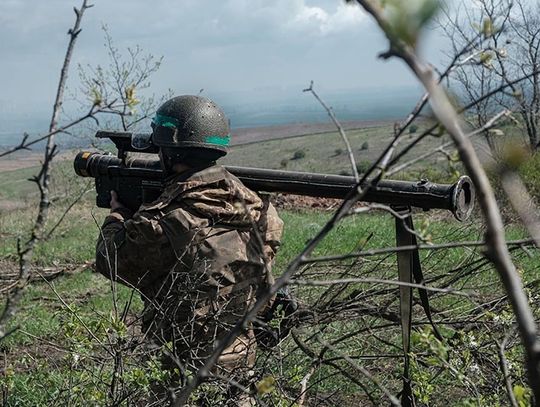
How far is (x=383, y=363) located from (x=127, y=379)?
2.45m

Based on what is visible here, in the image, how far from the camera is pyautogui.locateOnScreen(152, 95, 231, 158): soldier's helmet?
413 centimetres

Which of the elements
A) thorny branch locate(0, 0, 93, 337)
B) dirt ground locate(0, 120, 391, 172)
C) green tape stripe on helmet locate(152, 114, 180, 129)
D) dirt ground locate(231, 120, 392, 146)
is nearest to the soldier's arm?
green tape stripe on helmet locate(152, 114, 180, 129)

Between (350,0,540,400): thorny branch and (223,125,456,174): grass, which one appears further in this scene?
(223,125,456,174): grass

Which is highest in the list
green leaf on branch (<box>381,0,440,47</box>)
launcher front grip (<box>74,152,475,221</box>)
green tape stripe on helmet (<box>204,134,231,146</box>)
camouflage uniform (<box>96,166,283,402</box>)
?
green leaf on branch (<box>381,0,440,47</box>)

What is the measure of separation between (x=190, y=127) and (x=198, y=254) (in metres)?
0.64

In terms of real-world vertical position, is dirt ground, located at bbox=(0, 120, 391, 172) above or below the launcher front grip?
below

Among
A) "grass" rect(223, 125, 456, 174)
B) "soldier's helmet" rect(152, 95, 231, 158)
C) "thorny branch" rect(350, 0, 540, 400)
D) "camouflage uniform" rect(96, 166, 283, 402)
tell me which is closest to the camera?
"thorny branch" rect(350, 0, 540, 400)

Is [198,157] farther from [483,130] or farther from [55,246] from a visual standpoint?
[55,246]

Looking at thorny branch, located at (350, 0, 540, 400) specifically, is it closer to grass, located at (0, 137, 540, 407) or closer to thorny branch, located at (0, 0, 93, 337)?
grass, located at (0, 137, 540, 407)

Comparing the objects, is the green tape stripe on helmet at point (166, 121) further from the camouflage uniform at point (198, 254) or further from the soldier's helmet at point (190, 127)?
the camouflage uniform at point (198, 254)

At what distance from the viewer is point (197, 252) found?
4.03 meters

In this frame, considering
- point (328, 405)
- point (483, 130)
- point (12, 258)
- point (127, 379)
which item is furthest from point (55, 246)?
point (483, 130)

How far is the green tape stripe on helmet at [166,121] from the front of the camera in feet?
13.6

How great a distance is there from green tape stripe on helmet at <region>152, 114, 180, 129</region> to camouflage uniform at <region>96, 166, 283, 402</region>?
260mm
